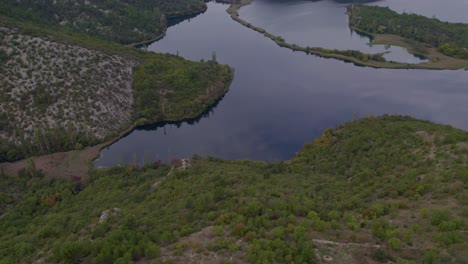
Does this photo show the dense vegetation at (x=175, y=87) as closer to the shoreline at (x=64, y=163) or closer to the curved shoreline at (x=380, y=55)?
the shoreline at (x=64, y=163)

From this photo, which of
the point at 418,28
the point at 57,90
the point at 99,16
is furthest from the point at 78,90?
the point at 418,28

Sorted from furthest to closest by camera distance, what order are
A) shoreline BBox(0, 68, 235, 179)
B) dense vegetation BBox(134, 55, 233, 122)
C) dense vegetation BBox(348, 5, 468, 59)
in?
1. dense vegetation BBox(348, 5, 468, 59)
2. dense vegetation BBox(134, 55, 233, 122)
3. shoreline BBox(0, 68, 235, 179)

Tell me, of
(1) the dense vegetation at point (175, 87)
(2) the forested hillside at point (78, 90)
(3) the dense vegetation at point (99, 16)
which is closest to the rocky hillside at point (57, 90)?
(2) the forested hillside at point (78, 90)

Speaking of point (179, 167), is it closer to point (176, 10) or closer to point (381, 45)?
point (381, 45)

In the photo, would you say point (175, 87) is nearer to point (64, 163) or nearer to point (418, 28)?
point (64, 163)

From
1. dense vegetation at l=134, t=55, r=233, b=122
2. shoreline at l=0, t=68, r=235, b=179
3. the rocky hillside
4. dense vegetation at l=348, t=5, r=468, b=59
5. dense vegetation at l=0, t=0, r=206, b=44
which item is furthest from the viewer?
dense vegetation at l=348, t=5, r=468, b=59

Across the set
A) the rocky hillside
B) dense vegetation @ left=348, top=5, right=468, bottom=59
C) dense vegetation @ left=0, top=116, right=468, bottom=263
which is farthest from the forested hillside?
dense vegetation @ left=348, top=5, right=468, bottom=59

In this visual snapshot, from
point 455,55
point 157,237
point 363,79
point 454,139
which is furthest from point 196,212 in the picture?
point 455,55

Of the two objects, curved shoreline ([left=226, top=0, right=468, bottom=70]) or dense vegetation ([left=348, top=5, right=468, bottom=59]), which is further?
dense vegetation ([left=348, top=5, right=468, bottom=59])

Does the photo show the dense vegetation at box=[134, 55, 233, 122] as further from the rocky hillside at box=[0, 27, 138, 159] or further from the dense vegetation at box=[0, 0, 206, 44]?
the dense vegetation at box=[0, 0, 206, 44]
